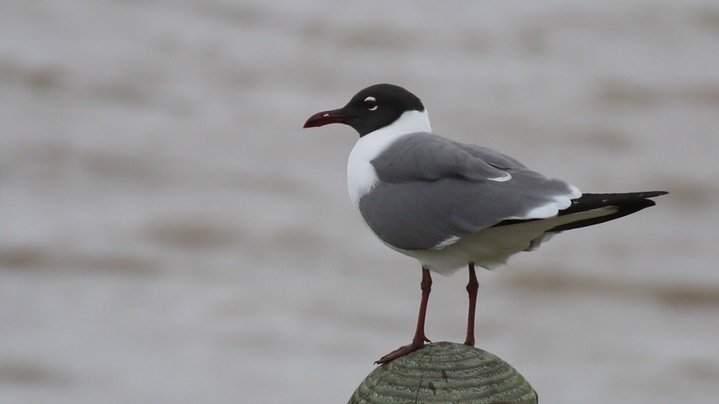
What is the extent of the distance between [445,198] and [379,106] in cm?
27

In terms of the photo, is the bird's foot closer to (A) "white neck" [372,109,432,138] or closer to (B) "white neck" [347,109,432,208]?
(B) "white neck" [347,109,432,208]

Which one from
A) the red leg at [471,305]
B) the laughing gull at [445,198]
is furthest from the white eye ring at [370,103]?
the red leg at [471,305]

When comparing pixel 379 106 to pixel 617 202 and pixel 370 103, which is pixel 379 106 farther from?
pixel 617 202

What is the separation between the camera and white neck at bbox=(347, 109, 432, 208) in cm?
172

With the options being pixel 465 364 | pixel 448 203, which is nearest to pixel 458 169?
pixel 448 203

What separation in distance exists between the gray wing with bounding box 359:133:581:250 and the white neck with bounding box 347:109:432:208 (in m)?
0.02

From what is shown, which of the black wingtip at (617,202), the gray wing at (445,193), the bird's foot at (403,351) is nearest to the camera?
the black wingtip at (617,202)

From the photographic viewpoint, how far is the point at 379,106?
179 centimetres

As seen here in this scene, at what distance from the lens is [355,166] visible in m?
1.74

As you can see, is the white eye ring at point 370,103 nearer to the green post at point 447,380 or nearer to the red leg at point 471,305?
the red leg at point 471,305

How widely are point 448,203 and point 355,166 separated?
22 centimetres

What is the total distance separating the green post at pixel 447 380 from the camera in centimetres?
151

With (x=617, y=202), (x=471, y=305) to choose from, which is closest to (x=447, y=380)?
(x=471, y=305)

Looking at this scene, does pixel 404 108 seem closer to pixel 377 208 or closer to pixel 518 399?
pixel 377 208
